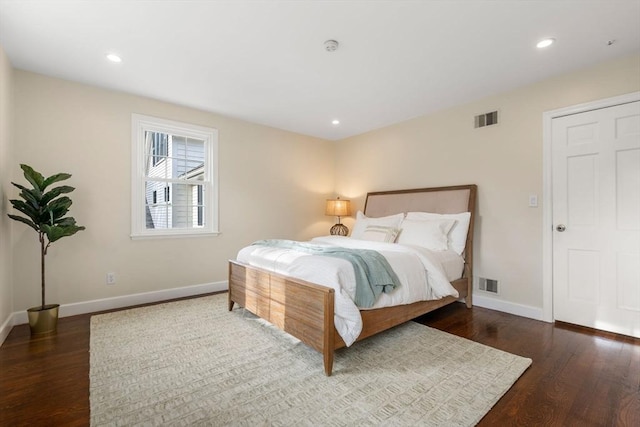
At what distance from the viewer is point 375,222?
411 centimetres

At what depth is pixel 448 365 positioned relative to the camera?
6.82 ft

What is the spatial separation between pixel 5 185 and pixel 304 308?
2925 mm

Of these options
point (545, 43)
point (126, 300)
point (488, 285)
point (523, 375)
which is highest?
point (545, 43)

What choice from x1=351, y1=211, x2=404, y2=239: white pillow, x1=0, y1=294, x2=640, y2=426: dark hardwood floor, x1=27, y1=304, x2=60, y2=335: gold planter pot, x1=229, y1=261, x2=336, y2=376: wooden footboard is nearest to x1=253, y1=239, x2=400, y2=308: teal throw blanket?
x1=229, y1=261, x2=336, y2=376: wooden footboard

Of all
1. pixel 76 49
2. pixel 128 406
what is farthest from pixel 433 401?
pixel 76 49

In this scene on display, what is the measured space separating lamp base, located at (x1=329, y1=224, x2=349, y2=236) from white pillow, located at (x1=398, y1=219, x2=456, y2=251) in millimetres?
1594

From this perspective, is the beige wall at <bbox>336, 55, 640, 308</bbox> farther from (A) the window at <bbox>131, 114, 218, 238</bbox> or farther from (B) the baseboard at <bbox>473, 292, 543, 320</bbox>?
(A) the window at <bbox>131, 114, 218, 238</bbox>

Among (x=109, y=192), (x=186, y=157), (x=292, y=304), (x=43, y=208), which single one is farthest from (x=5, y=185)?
(x=292, y=304)

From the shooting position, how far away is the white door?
2568 millimetres

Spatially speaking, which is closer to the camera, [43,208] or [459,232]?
[43,208]

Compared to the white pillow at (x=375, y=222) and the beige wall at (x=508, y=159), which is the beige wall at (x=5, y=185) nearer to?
the white pillow at (x=375, y=222)

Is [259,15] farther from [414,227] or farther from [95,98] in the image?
[414,227]

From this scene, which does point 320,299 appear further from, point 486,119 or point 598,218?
point 486,119

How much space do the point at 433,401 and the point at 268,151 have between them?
3910 mm
